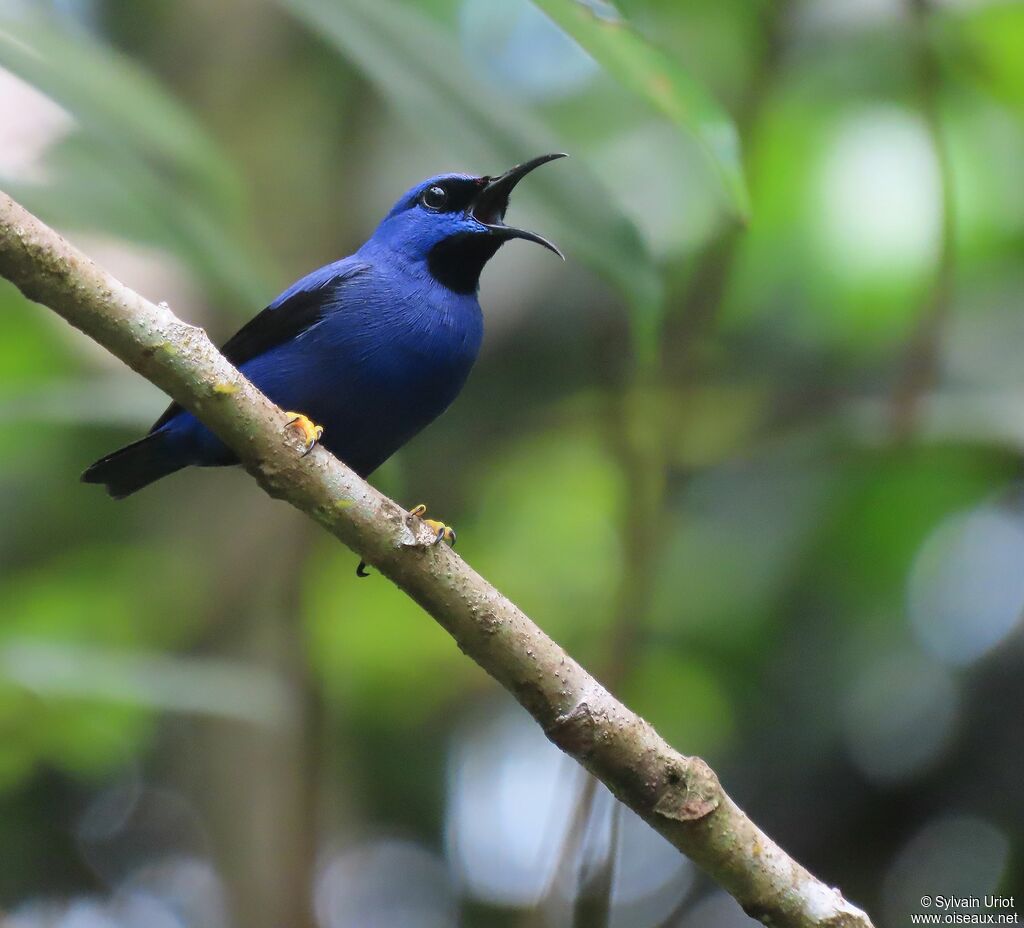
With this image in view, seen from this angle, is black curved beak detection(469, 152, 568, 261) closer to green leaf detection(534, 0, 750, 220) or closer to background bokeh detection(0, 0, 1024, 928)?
background bokeh detection(0, 0, 1024, 928)

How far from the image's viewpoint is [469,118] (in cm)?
302

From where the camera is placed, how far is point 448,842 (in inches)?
228

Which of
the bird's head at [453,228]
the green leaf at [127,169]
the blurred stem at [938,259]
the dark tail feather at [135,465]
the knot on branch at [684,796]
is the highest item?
the blurred stem at [938,259]

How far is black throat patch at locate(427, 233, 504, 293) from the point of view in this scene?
376 cm

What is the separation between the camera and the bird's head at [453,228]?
149 inches

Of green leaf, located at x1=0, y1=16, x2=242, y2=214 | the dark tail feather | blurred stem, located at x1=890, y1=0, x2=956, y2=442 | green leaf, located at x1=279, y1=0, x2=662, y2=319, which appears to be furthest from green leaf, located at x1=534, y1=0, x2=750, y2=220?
the dark tail feather

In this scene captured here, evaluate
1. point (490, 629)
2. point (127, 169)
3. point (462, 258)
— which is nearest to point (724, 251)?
point (462, 258)

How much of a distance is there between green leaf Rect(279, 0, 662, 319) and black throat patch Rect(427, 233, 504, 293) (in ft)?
2.34

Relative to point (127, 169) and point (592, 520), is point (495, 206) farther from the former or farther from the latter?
point (592, 520)

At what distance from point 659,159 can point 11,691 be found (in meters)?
3.04

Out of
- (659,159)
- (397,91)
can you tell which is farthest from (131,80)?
(659,159)

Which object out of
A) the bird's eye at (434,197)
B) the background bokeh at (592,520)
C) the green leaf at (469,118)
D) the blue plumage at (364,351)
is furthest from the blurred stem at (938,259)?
the bird's eye at (434,197)

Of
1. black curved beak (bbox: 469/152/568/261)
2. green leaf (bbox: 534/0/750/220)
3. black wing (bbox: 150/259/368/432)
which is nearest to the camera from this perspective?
green leaf (bbox: 534/0/750/220)

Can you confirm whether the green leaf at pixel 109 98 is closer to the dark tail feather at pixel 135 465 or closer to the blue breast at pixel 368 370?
the blue breast at pixel 368 370
